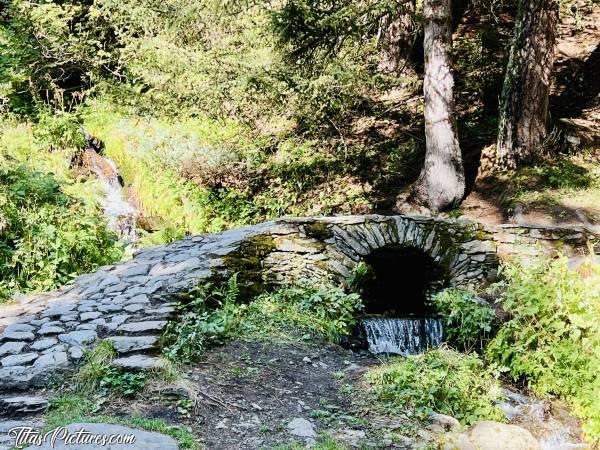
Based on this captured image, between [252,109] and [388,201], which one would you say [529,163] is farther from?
[252,109]

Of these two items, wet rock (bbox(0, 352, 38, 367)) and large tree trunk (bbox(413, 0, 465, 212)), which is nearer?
wet rock (bbox(0, 352, 38, 367))

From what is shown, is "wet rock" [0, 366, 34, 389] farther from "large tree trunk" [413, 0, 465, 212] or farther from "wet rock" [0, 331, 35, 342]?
"large tree trunk" [413, 0, 465, 212]

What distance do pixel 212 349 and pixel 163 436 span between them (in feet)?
5.48

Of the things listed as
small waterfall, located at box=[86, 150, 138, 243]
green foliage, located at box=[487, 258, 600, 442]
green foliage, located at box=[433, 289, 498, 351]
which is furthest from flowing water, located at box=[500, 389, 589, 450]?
small waterfall, located at box=[86, 150, 138, 243]

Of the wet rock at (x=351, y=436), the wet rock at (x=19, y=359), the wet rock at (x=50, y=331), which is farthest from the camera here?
the wet rock at (x=50, y=331)

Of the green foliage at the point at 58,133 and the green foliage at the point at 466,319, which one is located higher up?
the green foliage at the point at 58,133

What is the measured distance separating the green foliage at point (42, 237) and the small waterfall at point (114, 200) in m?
1.69

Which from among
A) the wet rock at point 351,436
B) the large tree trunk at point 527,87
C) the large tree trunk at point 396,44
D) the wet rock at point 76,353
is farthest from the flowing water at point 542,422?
the large tree trunk at point 396,44

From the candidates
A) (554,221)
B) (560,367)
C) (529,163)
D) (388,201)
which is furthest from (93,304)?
(529,163)

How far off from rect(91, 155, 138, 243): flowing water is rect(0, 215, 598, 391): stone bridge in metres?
3.46

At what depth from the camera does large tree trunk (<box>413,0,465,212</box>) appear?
905 centimetres

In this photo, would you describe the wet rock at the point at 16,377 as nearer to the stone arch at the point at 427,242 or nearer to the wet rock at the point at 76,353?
the wet rock at the point at 76,353

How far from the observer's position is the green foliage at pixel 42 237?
7500mm

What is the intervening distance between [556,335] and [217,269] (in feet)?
11.8
